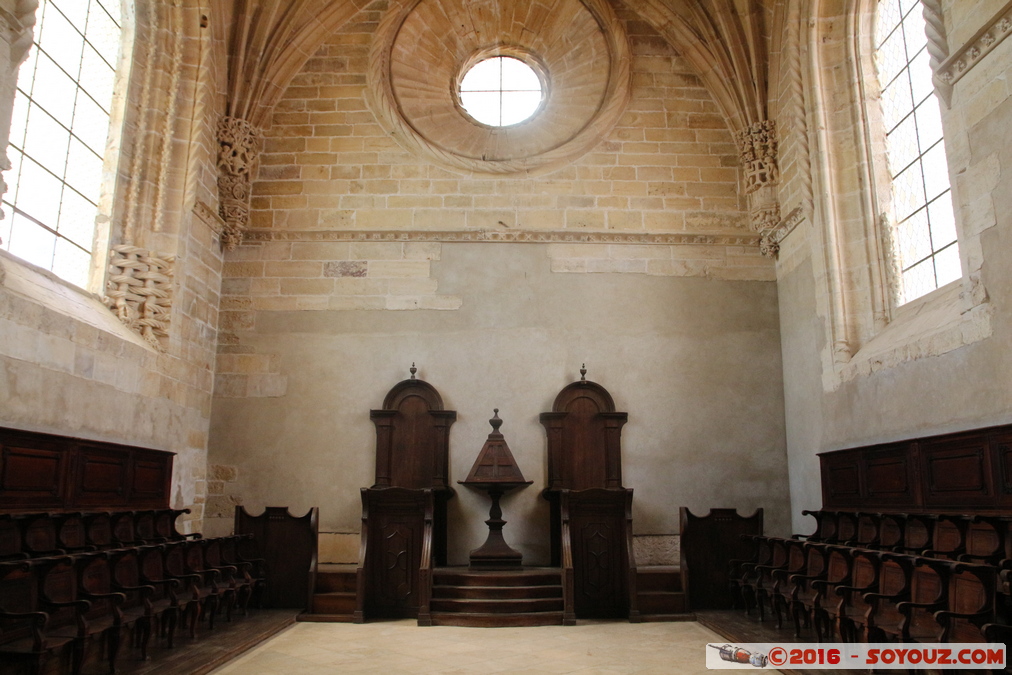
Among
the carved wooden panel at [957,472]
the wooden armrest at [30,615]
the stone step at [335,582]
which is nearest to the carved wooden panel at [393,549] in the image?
the stone step at [335,582]

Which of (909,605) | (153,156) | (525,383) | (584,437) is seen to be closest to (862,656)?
(909,605)

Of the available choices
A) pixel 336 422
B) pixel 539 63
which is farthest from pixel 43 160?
pixel 539 63

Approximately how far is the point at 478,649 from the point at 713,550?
3245 millimetres

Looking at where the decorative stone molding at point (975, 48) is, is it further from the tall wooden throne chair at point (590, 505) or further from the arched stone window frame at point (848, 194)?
the tall wooden throne chair at point (590, 505)

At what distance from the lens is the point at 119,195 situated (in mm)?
8422

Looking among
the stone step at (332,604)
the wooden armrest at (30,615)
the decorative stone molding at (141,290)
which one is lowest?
the stone step at (332,604)

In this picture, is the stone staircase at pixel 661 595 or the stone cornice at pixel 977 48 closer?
the stone cornice at pixel 977 48

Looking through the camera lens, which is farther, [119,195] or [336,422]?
[336,422]

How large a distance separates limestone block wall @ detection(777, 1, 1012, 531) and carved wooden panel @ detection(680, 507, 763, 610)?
3.43 ft

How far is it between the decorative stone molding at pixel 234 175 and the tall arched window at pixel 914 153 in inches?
296

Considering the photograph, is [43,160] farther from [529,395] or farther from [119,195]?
[529,395]

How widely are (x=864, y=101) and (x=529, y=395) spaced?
5.01m

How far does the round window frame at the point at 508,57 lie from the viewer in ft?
35.9

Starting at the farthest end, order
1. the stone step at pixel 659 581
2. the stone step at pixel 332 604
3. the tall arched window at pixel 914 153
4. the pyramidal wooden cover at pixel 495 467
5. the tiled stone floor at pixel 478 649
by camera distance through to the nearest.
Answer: the pyramidal wooden cover at pixel 495 467
the stone step at pixel 659 581
the stone step at pixel 332 604
the tall arched window at pixel 914 153
the tiled stone floor at pixel 478 649
